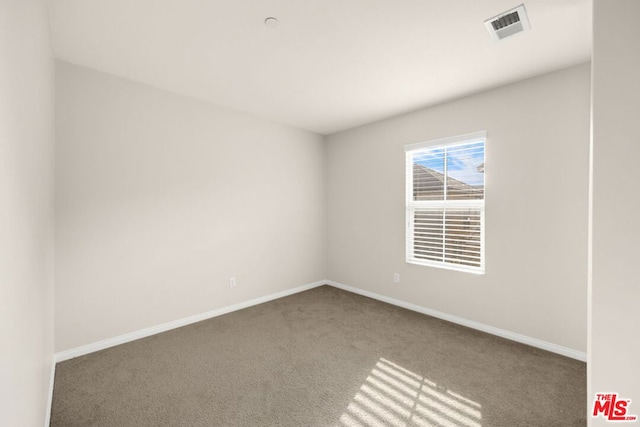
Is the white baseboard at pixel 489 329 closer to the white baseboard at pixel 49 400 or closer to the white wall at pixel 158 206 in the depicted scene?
the white wall at pixel 158 206

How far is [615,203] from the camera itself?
4.48ft

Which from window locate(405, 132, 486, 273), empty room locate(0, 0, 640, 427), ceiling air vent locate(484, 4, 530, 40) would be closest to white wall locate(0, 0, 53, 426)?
empty room locate(0, 0, 640, 427)

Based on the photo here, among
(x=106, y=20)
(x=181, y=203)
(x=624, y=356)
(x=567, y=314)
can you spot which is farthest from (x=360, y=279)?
(x=106, y=20)

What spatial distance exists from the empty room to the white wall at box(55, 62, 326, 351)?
0.07 ft

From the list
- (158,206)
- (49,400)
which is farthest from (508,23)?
(49,400)

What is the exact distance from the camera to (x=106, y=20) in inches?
76.7

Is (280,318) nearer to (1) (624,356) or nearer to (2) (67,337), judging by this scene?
(2) (67,337)

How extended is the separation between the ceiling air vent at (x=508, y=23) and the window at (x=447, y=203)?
3.78 feet

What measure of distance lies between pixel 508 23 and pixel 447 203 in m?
1.87

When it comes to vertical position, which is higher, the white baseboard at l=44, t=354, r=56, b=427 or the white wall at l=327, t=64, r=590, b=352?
the white wall at l=327, t=64, r=590, b=352

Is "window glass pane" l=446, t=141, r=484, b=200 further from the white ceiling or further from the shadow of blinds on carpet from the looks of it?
the shadow of blinds on carpet

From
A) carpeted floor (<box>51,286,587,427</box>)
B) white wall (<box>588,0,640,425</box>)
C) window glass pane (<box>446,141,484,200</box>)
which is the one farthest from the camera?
window glass pane (<box>446,141,484,200</box>)

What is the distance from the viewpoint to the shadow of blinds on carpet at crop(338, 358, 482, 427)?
180cm

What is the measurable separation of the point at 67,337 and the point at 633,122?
419 cm
